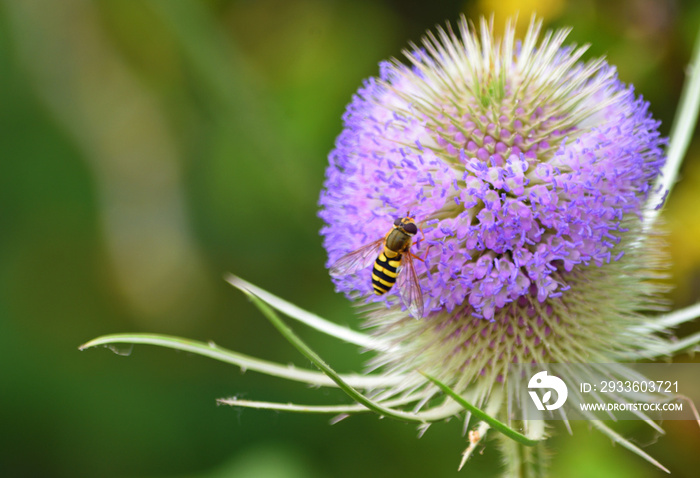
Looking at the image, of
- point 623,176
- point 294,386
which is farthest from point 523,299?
point 294,386

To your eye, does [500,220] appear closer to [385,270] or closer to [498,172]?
[498,172]

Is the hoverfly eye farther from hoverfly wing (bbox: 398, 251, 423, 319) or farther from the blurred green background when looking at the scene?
the blurred green background

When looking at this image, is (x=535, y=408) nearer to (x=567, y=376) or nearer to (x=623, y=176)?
(x=567, y=376)

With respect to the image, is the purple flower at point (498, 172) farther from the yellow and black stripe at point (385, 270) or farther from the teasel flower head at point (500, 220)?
the yellow and black stripe at point (385, 270)

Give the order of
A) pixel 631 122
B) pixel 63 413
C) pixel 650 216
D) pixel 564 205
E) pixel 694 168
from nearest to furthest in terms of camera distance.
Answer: pixel 564 205
pixel 631 122
pixel 650 216
pixel 694 168
pixel 63 413
